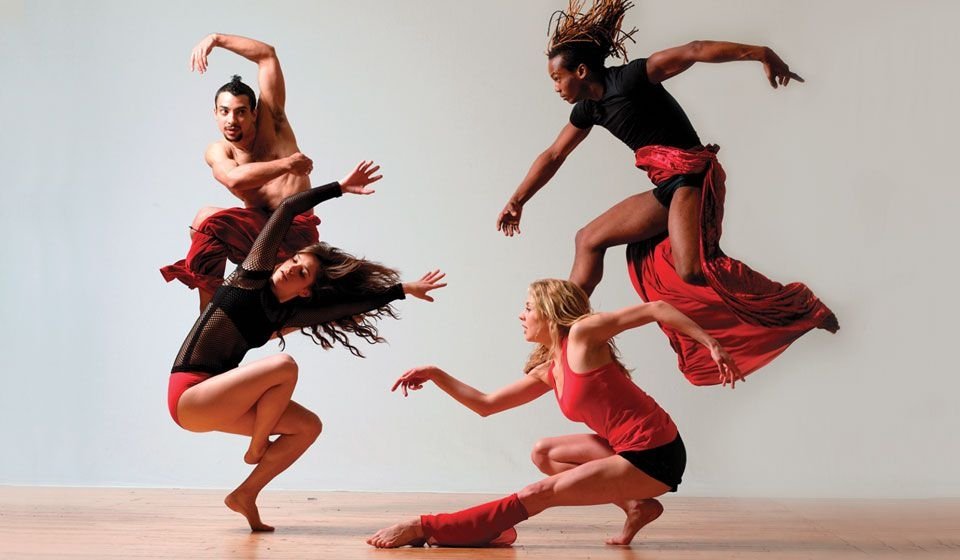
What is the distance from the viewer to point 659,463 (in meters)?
3.43

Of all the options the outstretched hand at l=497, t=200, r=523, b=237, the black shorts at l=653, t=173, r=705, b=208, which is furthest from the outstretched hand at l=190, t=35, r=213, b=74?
the black shorts at l=653, t=173, r=705, b=208

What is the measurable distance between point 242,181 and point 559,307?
1237 millimetres

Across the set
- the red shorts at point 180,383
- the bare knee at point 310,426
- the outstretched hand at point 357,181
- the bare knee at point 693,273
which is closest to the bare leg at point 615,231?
the bare knee at point 693,273

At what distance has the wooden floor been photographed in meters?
3.33

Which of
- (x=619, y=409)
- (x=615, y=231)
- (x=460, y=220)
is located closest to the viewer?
(x=619, y=409)

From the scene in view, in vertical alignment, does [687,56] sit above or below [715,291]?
above

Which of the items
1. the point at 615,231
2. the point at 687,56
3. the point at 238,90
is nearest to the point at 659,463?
the point at 615,231

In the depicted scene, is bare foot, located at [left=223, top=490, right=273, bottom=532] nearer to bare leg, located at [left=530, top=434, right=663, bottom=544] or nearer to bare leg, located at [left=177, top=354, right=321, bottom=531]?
bare leg, located at [left=177, top=354, right=321, bottom=531]

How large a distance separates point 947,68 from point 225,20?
3.18m

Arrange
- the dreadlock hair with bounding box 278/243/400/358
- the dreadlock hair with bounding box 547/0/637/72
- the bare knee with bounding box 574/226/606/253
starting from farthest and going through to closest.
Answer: the bare knee with bounding box 574/226/606/253 < the dreadlock hair with bounding box 547/0/637/72 < the dreadlock hair with bounding box 278/243/400/358

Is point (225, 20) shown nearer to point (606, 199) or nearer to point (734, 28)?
point (606, 199)

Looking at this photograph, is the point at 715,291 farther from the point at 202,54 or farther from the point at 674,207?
the point at 202,54

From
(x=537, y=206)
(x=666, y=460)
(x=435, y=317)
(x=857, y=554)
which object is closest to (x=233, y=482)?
(x=435, y=317)

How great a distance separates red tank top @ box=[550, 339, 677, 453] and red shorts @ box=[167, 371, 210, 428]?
121cm
